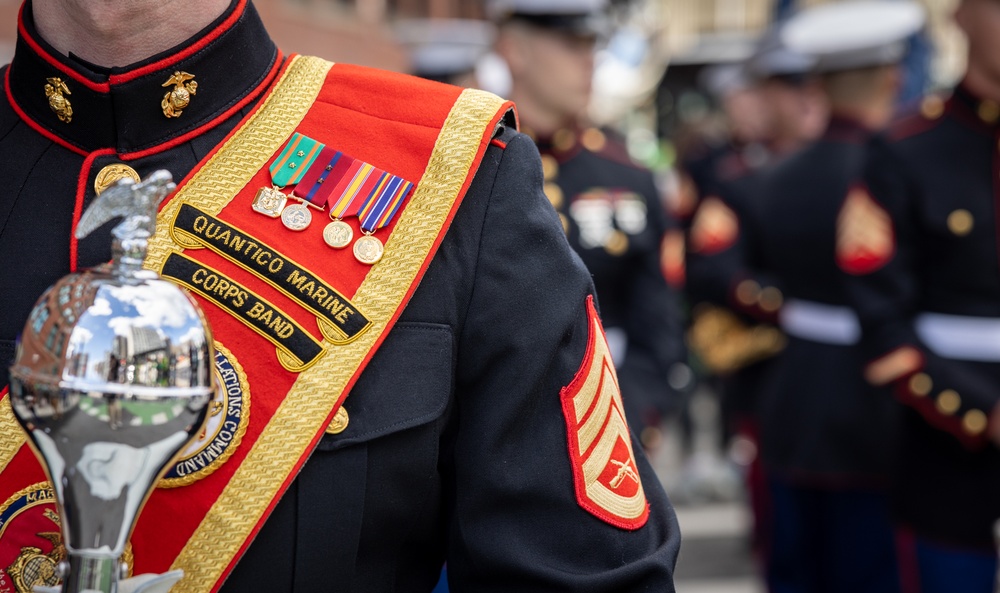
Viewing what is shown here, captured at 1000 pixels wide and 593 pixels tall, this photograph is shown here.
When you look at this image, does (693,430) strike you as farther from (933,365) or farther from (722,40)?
(722,40)

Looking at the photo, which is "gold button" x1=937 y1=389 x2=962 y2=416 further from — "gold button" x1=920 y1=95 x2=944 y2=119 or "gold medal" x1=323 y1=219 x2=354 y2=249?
"gold medal" x1=323 y1=219 x2=354 y2=249

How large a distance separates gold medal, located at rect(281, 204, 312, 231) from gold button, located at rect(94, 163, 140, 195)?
0.58 feet

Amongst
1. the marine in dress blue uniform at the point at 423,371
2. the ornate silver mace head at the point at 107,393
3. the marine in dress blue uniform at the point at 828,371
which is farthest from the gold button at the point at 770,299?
the ornate silver mace head at the point at 107,393

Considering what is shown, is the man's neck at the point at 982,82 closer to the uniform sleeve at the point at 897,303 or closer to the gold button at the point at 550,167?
the uniform sleeve at the point at 897,303

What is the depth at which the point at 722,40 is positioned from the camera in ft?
88.8

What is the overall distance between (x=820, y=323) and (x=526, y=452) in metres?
4.29

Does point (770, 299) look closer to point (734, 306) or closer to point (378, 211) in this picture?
point (734, 306)

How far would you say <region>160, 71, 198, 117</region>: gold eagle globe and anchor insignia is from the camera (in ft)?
5.39

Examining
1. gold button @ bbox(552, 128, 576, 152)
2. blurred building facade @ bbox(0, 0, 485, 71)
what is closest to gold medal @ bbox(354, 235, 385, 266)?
gold button @ bbox(552, 128, 576, 152)

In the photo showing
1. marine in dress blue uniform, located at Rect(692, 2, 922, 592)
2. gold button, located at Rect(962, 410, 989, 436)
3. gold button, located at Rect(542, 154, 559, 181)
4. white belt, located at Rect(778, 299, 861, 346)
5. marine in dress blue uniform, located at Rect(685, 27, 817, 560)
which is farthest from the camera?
marine in dress blue uniform, located at Rect(685, 27, 817, 560)

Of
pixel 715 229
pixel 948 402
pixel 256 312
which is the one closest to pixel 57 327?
pixel 256 312

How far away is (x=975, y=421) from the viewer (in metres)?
3.89

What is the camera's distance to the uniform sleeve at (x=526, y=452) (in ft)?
5.00

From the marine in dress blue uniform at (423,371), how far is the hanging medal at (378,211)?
0.07 meters
